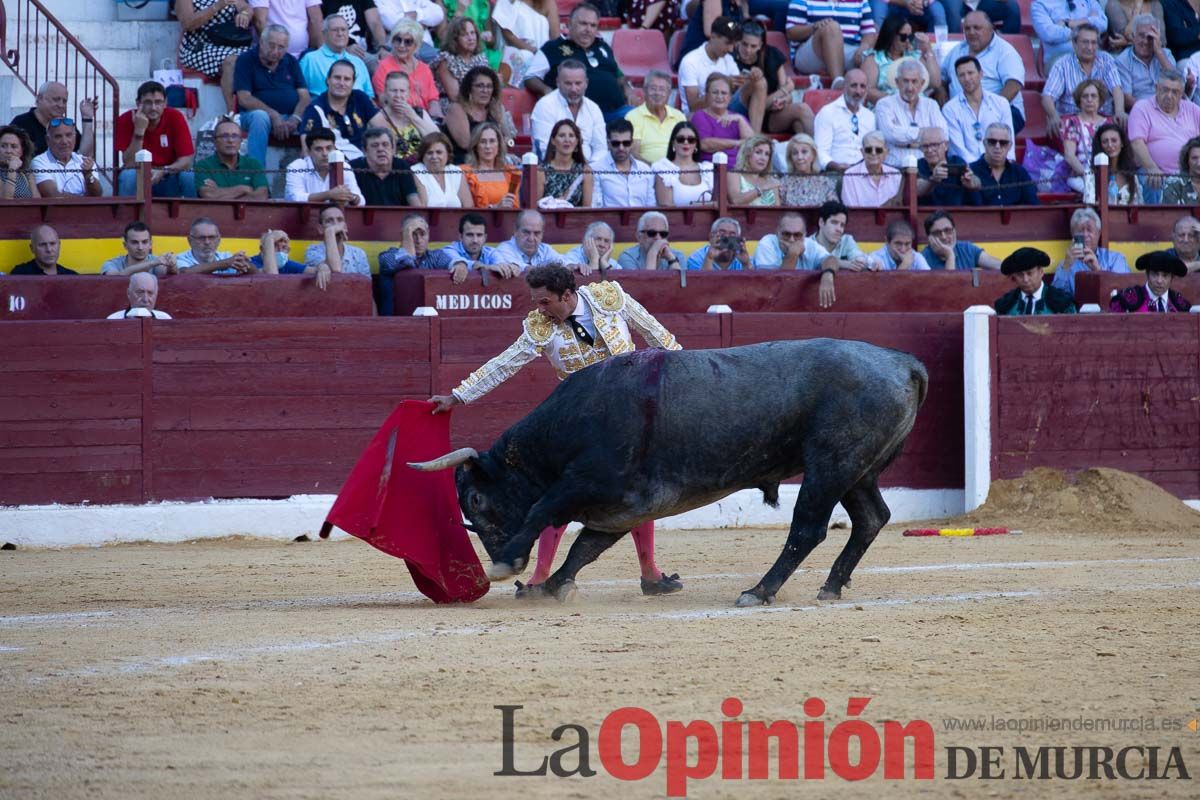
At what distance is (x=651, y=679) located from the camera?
173 inches

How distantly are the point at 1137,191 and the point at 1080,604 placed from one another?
6.15 meters

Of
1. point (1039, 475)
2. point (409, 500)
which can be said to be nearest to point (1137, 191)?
point (1039, 475)

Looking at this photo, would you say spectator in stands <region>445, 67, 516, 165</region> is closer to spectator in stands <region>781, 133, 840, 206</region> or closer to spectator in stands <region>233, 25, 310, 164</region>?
spectator in stands <region>233, 25, 310, 164</region>

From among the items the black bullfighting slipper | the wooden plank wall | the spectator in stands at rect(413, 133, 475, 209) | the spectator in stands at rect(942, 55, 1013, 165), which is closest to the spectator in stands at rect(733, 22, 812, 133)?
the spectator in stands at rect(942, 55, 1013, 165)

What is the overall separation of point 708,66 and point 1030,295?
309 cm

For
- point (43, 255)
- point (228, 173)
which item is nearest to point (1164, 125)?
point (228, 173)

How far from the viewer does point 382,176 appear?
32.7 feet

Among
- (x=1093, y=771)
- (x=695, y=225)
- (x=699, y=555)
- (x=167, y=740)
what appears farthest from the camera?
(x=695, y=225)

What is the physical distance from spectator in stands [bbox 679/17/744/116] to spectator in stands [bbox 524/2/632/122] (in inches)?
17.0

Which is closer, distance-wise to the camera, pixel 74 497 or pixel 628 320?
pixel 628 320

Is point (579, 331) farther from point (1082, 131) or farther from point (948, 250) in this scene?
point (1082, 131)

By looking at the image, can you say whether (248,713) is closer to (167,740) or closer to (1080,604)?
(167,740)

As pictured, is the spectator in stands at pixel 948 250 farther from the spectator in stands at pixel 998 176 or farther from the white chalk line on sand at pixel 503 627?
the white chalk line on sand at pixel 503 627

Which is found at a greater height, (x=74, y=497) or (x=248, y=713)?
(x=248, y=713)
